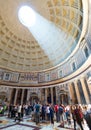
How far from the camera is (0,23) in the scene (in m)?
16.5

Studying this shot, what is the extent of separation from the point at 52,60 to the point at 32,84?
573 cm

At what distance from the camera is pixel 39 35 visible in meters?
19.5

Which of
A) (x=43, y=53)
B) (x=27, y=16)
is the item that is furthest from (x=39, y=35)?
(x=27, y=16)

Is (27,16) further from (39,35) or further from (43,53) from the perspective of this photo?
(43,53)

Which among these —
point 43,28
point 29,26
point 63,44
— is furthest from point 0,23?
point 63,44

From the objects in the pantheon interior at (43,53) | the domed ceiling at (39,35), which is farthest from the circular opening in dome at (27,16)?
the domed ceiling at (39,35)

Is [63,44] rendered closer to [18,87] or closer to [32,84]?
[32,84]

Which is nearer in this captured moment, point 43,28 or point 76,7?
point 76,7

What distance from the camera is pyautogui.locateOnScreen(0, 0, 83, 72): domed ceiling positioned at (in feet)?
48.3

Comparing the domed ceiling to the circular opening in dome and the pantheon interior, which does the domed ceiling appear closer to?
the pantheon interior

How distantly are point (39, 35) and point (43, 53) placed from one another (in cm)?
340

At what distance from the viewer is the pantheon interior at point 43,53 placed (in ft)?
46.0

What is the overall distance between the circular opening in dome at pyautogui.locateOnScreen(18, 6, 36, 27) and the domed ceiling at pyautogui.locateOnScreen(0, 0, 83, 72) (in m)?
0.68

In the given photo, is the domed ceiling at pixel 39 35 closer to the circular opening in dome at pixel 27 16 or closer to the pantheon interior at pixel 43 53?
the pantheon interior at pixel 43 53
